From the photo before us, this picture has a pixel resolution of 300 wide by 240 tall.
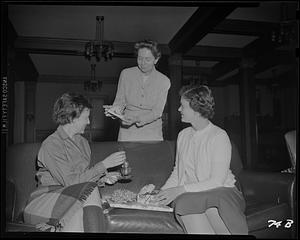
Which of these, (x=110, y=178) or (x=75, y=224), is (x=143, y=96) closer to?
(x=110, y=178)

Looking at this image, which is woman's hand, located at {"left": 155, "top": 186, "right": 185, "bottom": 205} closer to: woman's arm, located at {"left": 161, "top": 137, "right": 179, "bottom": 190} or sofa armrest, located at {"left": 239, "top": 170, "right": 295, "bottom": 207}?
woman's arm, located at {"left": 161, "top": 137, "right": 179, "bottom": 190}

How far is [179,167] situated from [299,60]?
78cm

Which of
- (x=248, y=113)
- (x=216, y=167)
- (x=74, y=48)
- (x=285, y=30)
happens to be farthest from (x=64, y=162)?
(x=285, y=30)

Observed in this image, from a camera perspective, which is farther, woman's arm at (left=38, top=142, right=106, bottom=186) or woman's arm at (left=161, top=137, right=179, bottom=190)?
woman's arm at (left=161, top=137, right=179, bottom=190)

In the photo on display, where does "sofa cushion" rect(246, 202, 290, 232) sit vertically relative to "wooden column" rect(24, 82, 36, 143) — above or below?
below

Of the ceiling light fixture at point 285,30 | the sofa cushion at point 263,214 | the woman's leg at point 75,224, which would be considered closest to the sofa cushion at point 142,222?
the woman's leg at point 75,224

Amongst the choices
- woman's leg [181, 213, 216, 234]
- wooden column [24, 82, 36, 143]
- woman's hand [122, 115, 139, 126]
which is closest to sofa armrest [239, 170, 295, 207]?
woman's leg [181, 213, 216, 234]

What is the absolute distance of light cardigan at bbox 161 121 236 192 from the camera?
1639 millimetres

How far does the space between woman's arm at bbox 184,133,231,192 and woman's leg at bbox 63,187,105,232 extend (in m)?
0.42

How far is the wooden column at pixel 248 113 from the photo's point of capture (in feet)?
5.80

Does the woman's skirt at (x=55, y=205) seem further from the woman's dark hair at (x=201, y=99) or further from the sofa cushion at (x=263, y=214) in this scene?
the sofa cushion at (x=263, y=214)

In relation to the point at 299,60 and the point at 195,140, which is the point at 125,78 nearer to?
the point at 195,140

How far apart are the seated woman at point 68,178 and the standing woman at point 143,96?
176 mm

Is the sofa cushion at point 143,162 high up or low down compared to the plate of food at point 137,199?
up
